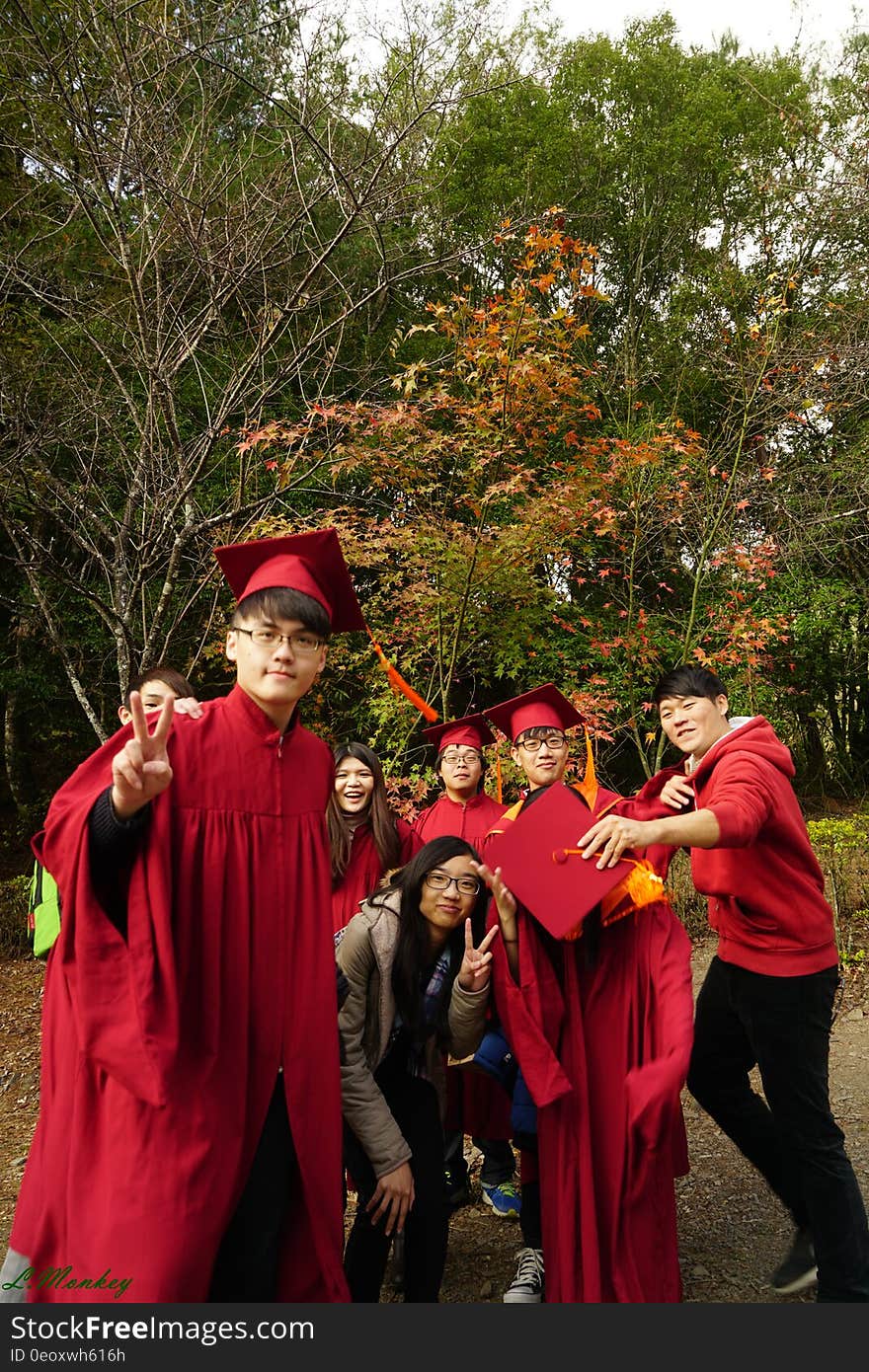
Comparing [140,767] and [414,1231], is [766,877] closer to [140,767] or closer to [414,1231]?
[414,1231]

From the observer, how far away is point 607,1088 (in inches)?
108

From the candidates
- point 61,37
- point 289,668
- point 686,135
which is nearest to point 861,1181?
point 289,668

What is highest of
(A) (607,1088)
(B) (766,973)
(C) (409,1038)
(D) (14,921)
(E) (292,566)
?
(E) (292,566)

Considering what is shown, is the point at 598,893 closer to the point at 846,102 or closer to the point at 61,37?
the point at 61,37

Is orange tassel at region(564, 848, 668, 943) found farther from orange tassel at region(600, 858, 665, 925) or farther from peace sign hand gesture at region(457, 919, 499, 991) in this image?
peace sign hand gesture at region(457, 919, 499, 991)

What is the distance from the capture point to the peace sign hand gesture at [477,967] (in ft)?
9.08

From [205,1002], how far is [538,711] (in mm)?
2166

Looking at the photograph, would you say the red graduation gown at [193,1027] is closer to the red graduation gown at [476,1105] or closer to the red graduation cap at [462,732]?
the red graduation gown at [476,1105]

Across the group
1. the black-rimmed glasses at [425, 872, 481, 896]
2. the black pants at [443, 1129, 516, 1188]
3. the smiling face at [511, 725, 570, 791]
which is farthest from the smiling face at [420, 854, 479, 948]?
the black pants at [443, 1129, 516, 1188]

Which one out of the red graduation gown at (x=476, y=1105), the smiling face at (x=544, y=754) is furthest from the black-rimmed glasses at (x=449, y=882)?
the smiling face at (x=544, y=754)

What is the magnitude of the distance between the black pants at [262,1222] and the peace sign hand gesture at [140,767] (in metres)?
0.75

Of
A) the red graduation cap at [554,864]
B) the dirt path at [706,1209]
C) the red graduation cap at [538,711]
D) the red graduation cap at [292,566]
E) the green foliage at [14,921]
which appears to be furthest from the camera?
the green foliage at [14,921]

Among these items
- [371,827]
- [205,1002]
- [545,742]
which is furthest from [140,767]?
[371,827]

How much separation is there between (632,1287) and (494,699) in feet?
28.8
